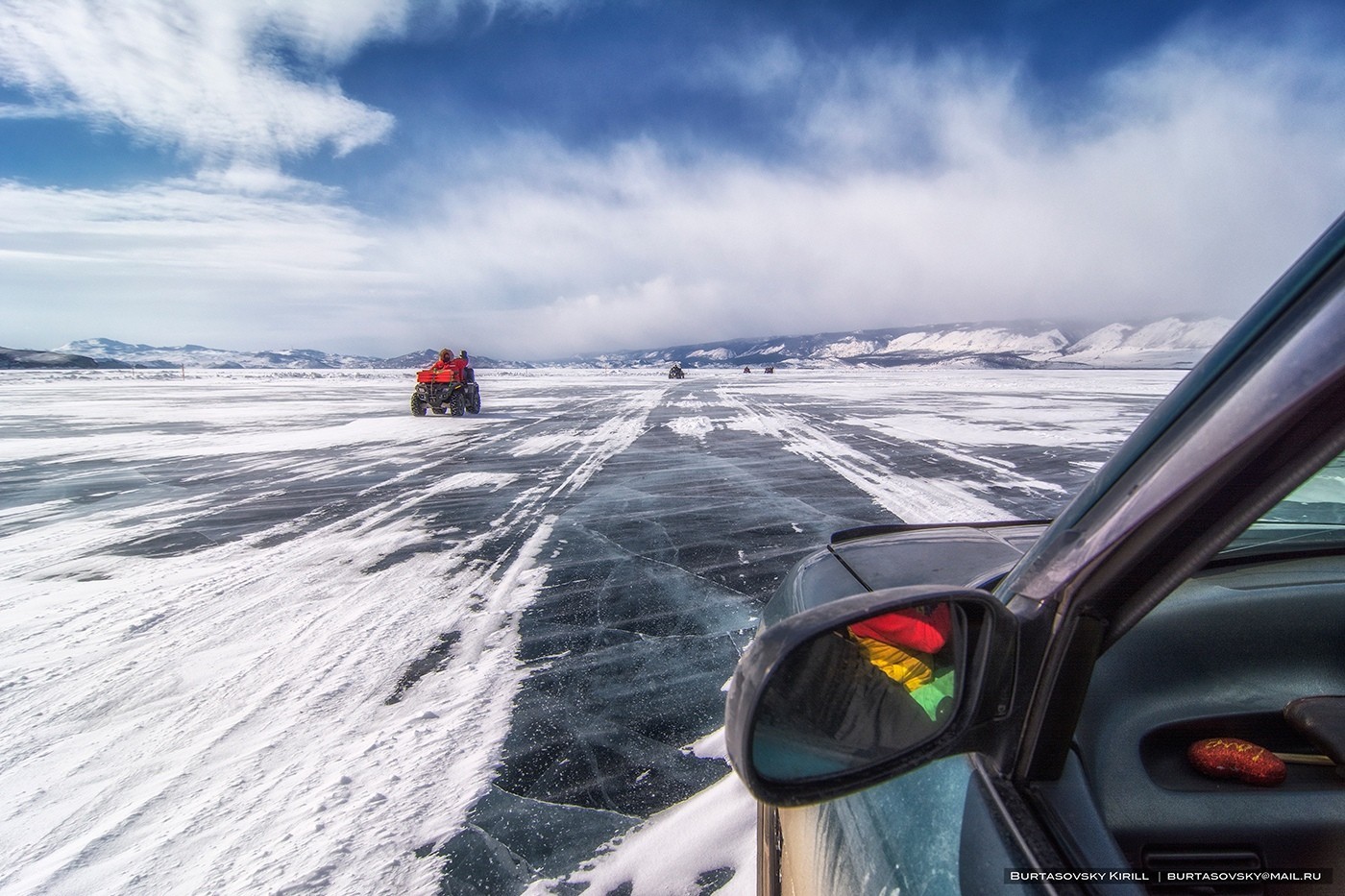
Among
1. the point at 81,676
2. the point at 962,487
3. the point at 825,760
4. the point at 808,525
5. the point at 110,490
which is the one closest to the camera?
the point at 825,760

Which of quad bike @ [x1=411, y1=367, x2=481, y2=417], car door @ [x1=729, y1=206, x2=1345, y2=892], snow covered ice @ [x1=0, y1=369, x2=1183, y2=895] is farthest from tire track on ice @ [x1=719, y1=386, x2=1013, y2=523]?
quad bike @ [x1=411, y1=367, x2=481, y2=417]

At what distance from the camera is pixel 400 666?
3324 millimetres

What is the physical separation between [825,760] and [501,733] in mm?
2206

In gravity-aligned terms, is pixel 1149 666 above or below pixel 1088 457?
above

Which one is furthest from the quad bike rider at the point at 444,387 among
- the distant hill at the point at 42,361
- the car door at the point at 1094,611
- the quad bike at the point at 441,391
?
the distant hill at the point at 42,361

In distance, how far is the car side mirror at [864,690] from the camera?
86 centimetres

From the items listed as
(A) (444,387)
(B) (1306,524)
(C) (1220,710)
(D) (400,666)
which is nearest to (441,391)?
(A) (444,387)

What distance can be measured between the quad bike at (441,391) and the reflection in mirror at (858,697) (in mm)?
17881

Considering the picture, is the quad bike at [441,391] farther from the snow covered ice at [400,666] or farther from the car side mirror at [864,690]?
the car side mirror at [864,690]

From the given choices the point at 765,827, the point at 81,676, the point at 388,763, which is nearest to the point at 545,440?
the point at 81,676

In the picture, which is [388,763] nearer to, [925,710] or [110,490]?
[925,710]

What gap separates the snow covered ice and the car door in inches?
55.8

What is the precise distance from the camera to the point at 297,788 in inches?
94.3

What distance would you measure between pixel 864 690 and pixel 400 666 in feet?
9.90
